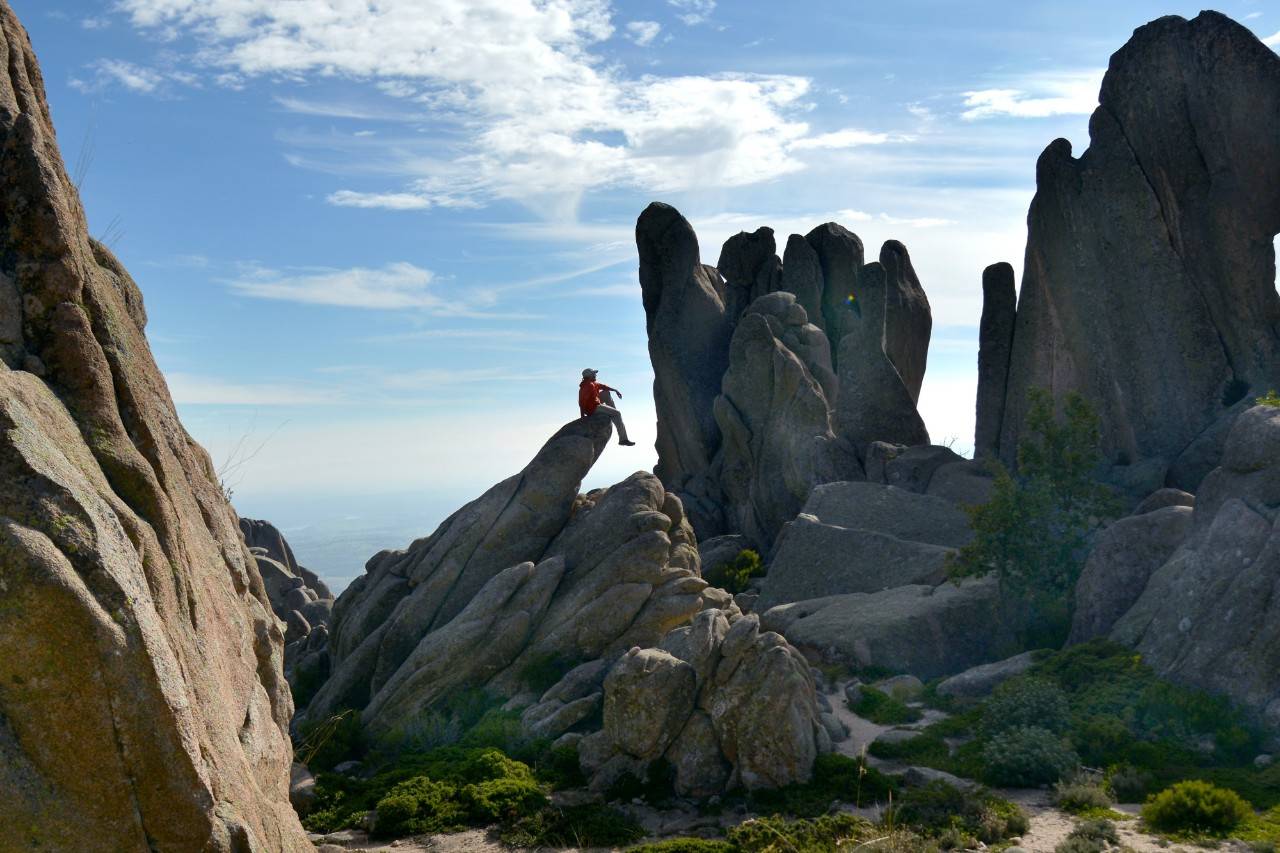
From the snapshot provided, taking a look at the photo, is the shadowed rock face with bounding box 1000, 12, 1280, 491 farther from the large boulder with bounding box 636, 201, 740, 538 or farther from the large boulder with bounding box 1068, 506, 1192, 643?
the large boulder with bounding box 636, 201, 740, 538

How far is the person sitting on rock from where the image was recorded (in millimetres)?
36469

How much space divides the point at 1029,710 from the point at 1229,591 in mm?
5763

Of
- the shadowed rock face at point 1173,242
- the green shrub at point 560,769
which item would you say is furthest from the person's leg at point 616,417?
the shadowed rock face at point 1173,242

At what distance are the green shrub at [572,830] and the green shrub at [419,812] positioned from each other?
4.40ft

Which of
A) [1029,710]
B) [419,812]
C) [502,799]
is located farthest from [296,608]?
[1029,710]

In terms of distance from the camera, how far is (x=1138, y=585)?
30266 mm

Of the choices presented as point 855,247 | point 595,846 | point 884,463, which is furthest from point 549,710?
point 855,247

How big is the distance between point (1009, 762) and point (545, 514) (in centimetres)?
1671

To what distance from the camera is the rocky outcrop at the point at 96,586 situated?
890cm

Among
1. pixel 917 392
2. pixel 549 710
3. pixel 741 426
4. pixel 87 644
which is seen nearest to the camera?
pixel 87 644

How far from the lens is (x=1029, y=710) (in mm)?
24797

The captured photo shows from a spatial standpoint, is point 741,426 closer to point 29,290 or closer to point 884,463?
point 884,463

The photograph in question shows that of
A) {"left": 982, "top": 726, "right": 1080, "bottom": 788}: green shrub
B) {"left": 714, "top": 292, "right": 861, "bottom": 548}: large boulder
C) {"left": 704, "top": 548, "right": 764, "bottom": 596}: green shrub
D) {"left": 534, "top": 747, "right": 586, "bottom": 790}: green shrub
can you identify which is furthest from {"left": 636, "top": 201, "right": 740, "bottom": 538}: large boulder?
{"left": 982, "top": 726, "right": 1080, "bottom": 788}: green shrub

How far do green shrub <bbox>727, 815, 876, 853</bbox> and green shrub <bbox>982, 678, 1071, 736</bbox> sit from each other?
657 cm
